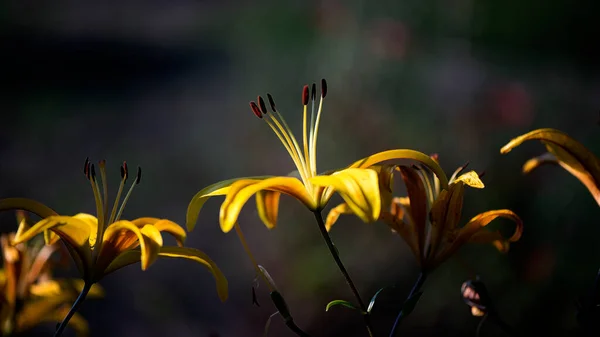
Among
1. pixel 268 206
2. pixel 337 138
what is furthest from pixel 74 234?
pixel 337 138

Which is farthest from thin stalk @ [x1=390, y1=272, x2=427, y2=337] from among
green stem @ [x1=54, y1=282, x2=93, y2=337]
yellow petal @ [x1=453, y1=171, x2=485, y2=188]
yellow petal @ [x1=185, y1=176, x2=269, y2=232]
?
green stem @ [x1=54, y1=282, x2=93, y2=337]

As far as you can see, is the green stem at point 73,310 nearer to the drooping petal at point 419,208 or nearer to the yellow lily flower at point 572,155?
the drooping petal at point 419,208

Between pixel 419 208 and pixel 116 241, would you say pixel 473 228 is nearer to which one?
pixel 419 208

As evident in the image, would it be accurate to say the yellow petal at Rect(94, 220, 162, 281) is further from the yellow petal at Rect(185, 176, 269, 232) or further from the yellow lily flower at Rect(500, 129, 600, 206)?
the yellow lily flower at Rect(500, 129, 600, 206)

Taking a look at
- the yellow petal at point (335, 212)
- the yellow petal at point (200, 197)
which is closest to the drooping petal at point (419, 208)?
the yellow petal at point (335, 212)

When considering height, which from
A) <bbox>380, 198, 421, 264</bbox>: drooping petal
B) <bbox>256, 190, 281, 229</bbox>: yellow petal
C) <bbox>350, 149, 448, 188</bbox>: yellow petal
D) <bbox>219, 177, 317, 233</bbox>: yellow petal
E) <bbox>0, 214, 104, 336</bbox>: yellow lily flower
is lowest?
<bbox>0, 214, 104, 336</bbox>: yellow lily flower
